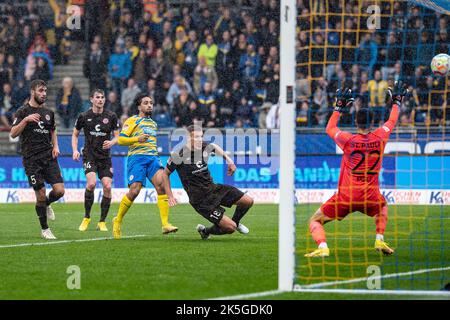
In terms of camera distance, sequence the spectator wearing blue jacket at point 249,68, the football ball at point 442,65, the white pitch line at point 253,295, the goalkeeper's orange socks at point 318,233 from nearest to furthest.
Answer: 1. the white pitch line at point 253,295
2. the goalkeeper's orange socks at point 318,233
3. the football ball at point 442,65
4. the spectator wearing blue jacket at point 249,68

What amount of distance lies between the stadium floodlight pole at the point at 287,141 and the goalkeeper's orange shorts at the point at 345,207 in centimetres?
285

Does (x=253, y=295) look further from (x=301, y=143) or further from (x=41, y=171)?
(x=301, y=143)

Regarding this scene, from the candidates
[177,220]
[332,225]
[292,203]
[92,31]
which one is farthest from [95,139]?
[92,31]

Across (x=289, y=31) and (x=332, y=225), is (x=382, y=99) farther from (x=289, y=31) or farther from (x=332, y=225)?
(x=289, y=31)

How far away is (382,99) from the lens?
22453mm

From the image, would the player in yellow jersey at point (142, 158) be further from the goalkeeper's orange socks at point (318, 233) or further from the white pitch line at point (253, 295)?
the white pitch line at point (253, 295)

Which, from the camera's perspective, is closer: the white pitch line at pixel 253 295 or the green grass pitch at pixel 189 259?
the white pitch line at pixel 253 295

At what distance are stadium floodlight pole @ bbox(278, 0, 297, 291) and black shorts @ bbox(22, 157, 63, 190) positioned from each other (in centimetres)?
624

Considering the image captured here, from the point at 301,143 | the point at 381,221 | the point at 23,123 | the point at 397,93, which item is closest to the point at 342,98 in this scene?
the point at 397,93

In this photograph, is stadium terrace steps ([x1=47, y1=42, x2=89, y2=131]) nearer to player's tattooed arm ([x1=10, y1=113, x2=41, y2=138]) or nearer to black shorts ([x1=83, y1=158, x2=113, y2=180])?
black shorts ([x1=83, y1=158, x2=113, y2=180])

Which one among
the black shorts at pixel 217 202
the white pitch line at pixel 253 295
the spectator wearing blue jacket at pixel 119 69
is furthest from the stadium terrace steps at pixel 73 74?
the white pitch line at pixel 253 295

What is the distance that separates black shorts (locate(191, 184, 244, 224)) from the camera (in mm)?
13812

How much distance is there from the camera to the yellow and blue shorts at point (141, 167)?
49.3 feet
